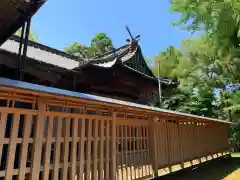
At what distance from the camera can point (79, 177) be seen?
4.12m

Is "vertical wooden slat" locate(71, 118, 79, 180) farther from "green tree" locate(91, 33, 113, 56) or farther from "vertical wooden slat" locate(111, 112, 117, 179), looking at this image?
"green tree" locate(91, 33, 113, 56)

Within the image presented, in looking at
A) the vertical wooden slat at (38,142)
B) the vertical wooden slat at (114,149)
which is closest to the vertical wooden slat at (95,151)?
the vertical wooden slat at (114,149)

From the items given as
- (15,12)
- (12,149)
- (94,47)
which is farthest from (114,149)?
(94,47)

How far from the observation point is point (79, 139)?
4305 mm

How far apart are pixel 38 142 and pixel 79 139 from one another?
0.93 meters

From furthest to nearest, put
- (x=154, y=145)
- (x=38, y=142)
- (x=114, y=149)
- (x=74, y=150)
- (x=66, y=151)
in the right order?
(x=154, y=145) → (x=114, y=149) → (x=74, y=150) → (x=66, y=151) → (x=38, y=142)

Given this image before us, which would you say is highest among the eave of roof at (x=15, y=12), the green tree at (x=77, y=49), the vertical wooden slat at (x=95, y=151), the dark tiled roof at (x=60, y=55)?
the green tree at (x=77, y=49)

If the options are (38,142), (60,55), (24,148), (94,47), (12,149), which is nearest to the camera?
(12,149)

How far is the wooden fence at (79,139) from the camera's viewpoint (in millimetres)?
3365

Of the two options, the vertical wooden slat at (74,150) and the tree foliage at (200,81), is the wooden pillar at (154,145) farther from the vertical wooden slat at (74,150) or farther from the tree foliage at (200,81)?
the tree foliage at (200,81)

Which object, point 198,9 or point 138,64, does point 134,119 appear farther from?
point 138,64

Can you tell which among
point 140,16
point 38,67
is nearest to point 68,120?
point 38,67

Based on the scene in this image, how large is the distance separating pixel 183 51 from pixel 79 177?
19799 millimetres

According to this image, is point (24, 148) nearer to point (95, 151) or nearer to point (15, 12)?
point (95, 151)
